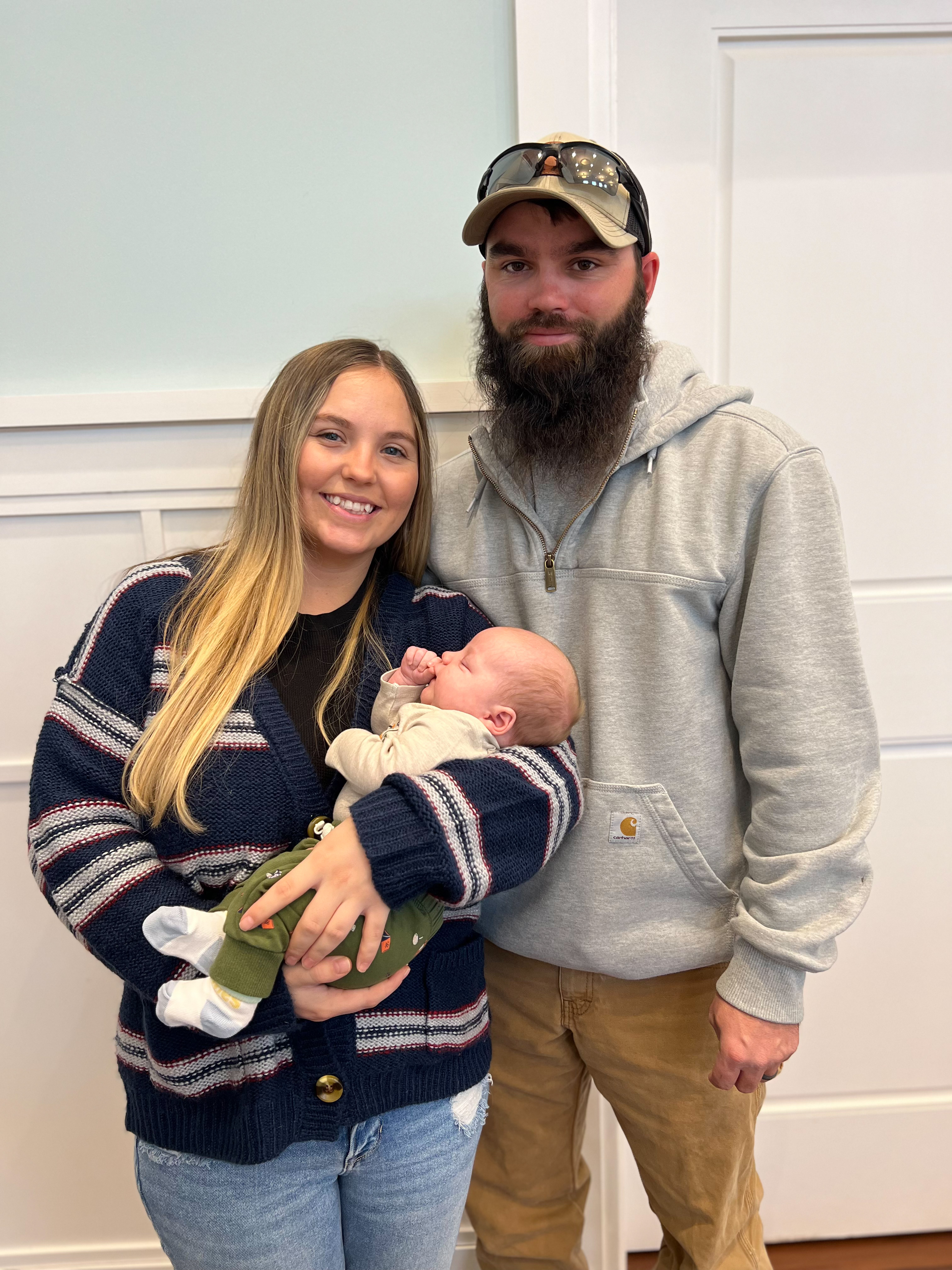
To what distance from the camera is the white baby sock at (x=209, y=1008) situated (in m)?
1.03

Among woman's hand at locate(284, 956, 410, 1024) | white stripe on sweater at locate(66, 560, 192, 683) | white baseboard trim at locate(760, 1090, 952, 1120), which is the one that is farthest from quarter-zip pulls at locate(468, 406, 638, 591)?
white baseboard trim at locate(760, 1090, 952, 1120)

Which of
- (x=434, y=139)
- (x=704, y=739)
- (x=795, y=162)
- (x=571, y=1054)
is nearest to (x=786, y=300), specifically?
(x=795, y=162)

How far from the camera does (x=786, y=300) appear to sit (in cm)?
180

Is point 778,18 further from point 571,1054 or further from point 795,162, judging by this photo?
point 571,1054

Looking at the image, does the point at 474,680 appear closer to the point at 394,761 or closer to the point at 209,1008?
the point at 394,761

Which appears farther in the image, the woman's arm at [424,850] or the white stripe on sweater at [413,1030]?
the white stripe on sweater at [413,1030]

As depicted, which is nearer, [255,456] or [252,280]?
[255,456]

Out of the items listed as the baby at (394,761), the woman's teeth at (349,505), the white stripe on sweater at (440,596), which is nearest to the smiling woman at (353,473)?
the woman's teeth at (349,505)

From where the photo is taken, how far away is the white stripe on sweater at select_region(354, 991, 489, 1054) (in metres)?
1.20

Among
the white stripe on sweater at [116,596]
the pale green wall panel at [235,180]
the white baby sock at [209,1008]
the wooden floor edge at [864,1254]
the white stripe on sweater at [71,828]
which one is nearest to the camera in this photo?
the white baby sock at [209,1008]

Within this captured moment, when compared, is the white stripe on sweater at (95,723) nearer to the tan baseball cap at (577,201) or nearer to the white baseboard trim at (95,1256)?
the tan baseball cap at (577,201)

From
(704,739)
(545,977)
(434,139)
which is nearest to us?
(704,739)

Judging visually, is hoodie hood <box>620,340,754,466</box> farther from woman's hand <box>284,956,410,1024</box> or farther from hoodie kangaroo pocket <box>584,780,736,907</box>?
woman's hand <box>284,956,410,1024</box>

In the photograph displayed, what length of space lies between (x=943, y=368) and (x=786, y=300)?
386 mm
